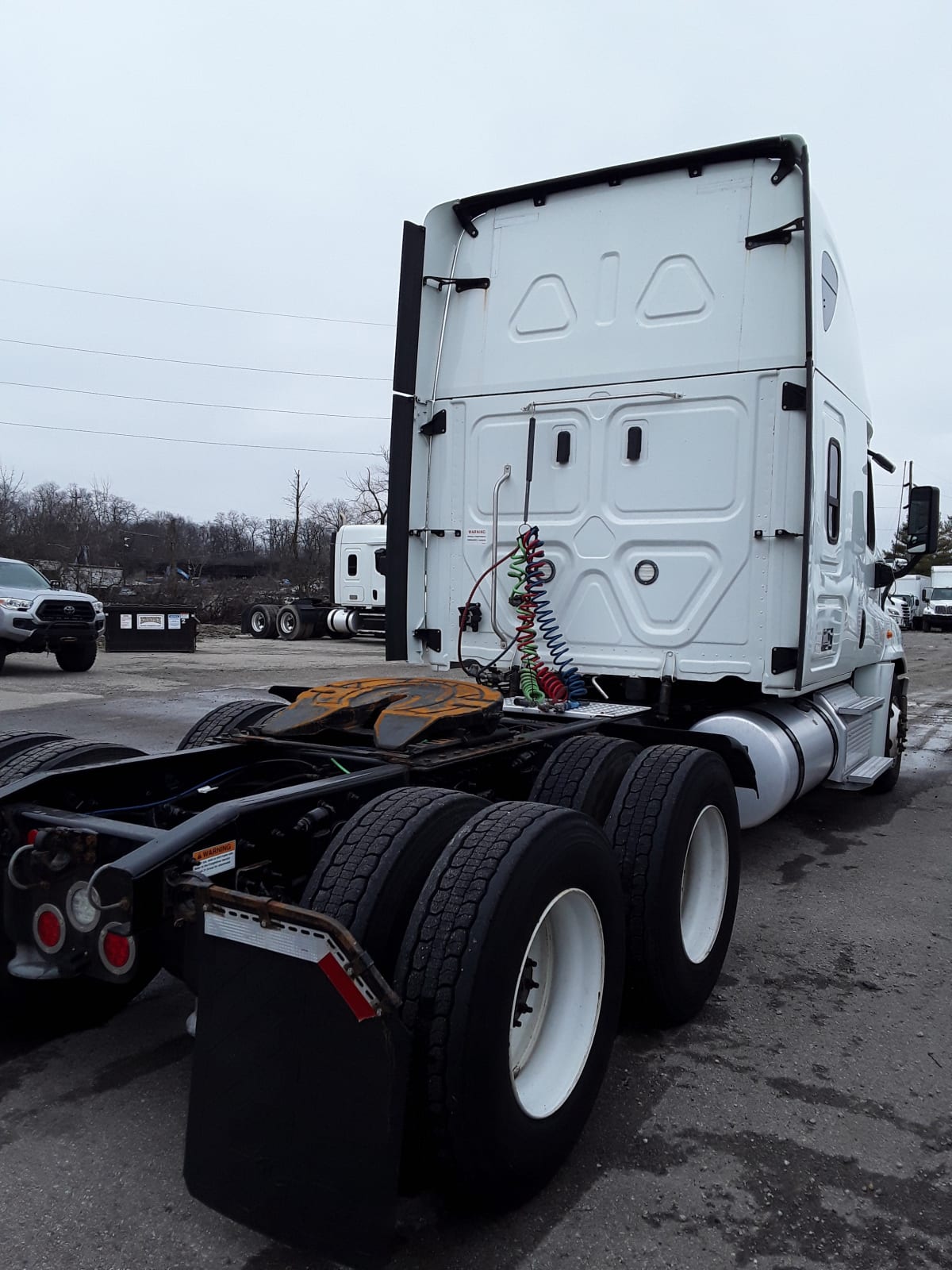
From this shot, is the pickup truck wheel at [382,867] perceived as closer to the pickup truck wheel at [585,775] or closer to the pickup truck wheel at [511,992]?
the pickup truck wheel at [511,992]

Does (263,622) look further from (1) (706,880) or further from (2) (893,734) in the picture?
(1) (706,880)

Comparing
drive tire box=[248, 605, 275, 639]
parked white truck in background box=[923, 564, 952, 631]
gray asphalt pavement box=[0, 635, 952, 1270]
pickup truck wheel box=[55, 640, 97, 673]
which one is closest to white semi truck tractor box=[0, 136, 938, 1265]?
gray asphalt pavement box=[0, 635, 952, 1270]

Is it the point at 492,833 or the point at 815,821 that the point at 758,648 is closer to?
the point at 815,821

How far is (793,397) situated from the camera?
5188mm

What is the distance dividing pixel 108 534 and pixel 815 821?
46.2 m

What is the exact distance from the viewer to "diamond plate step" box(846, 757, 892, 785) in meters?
6.46

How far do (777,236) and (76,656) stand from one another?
48.0ft

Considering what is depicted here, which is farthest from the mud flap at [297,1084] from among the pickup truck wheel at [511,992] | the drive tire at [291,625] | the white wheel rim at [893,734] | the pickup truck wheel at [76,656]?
the drive tire at [291,625]

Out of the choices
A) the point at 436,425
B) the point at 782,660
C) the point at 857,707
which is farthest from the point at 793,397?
the point at 857,707

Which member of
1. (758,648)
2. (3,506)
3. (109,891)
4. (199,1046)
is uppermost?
(3,506)

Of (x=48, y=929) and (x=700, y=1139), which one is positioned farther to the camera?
(x=700, y=1139)

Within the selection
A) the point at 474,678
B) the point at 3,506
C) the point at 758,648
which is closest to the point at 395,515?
the point at 474,678

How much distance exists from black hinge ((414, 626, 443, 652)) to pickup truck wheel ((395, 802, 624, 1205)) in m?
3.32

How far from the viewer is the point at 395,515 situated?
20.2ft
